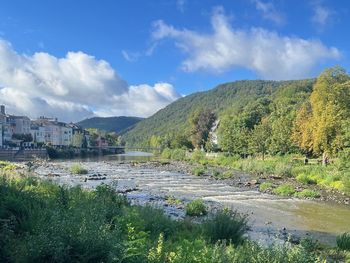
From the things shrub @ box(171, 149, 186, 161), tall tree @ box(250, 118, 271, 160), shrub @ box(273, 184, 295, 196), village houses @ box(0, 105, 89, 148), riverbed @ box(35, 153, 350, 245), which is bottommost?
riverbed @ box(35, 153, 350, 245)

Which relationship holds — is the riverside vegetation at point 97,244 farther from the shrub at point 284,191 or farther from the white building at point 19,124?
the white building at point 19,124

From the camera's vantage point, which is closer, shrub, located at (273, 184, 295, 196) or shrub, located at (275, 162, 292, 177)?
shrub, located at (273, 184, 295, 196)

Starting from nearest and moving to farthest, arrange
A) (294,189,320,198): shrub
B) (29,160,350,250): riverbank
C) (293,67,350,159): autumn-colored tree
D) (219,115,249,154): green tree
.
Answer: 1. (29,160,350,250): riverbank
2. (294,189,320,198): shrub
3. (293,67,350,159): autumn-colored tree
4. (219,115,249,154): green tree

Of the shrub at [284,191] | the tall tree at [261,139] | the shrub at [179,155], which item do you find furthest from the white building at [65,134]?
the shrub at [284,191]

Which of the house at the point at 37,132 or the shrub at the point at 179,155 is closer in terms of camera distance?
the shrub at the point at 179,155

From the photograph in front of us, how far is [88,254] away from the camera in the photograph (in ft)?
23.9

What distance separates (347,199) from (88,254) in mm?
25125

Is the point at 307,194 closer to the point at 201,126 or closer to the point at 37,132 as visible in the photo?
the point at 201,126

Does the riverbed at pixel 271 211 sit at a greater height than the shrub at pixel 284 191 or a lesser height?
lesser

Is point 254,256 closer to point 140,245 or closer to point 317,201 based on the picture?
point 140,245

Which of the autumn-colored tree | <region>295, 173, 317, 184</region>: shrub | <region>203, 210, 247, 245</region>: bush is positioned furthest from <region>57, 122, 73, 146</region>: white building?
<region>203, 210, 247, 245</region>: bush

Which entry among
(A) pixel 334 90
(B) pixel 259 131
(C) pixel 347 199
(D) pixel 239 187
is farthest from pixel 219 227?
(B) pixel 259 131

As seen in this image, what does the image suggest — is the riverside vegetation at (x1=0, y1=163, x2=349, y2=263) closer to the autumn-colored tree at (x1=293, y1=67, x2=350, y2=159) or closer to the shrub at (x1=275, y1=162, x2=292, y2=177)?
the shrub at (x1=275, y1=162, x2=292, y2=177)

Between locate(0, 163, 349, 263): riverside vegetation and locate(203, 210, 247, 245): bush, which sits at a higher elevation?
locate(0, 163, 349, 263): riverside vegetation
